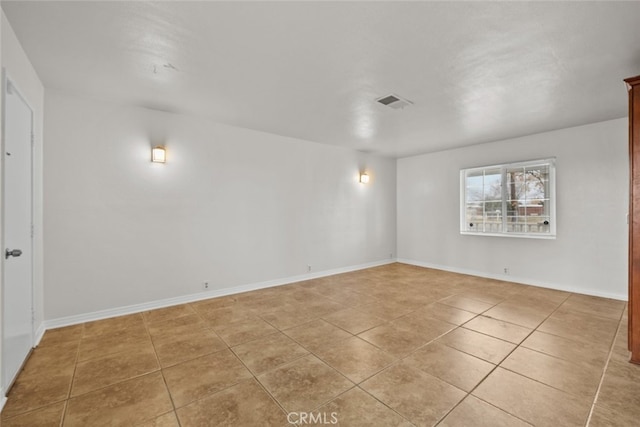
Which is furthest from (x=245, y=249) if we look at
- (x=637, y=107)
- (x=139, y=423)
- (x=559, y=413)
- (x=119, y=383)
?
(x=637, y=107)

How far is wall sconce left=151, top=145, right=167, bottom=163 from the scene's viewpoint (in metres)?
3.81

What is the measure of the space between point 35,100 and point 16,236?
153 cm

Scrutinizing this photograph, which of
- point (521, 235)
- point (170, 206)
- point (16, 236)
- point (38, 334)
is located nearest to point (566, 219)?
point (521, 235)

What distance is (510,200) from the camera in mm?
5363

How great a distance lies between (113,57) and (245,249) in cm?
307

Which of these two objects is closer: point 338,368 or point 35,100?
point 338,368

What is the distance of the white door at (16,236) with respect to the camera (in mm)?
2078

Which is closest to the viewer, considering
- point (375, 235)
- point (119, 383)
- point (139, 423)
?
point (139, 423)

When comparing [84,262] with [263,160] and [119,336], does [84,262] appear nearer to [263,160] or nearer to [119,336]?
[119,336]

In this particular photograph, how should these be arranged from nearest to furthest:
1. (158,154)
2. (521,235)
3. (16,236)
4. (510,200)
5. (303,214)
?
(16,236) → (158,154) → (521,235) → (510,200) → (303,214)

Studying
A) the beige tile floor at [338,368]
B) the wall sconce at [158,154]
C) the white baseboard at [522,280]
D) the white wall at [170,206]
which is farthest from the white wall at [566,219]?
the wall sconce at [158,154]

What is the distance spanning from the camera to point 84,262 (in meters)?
Result: 3.41

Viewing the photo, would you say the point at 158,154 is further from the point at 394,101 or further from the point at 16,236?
the point at 394,101

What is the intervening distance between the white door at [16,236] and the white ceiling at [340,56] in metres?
0.66
